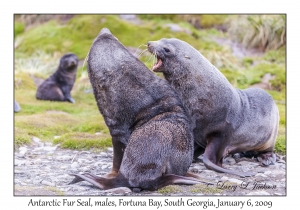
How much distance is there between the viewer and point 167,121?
5.60 m

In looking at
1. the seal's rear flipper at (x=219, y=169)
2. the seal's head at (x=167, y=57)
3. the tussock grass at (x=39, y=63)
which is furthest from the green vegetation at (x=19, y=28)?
the seal's rear flipper at (x=219, y=169)

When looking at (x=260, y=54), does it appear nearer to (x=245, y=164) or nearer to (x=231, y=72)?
(x=231, y=72)

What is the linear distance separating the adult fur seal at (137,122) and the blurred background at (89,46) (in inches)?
96.3

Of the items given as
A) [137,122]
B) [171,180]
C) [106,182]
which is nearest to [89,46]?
[137,122]

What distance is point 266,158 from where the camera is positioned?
7355mm

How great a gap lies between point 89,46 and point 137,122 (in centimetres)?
1325

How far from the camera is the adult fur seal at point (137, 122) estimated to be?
532 centimetres

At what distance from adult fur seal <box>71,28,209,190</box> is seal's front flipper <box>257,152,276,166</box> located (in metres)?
1.90

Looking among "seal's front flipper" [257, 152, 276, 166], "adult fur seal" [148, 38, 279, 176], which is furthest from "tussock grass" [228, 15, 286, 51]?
"adult fur seal" [148, 38, 279, 176]

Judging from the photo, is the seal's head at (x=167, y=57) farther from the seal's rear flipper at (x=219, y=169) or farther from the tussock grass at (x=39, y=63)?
the tussock grass at (x=39, y=63)

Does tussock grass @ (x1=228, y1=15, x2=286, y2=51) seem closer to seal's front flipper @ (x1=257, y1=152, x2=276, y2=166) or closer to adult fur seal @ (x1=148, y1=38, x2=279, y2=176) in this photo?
seal's front flipper @ (x1=257, y1=152, x2=276, y2=166)

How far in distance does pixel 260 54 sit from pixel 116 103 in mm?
12070

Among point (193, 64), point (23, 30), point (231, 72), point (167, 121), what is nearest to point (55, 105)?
point (231, 72)

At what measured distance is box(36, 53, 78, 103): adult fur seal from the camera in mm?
13656
